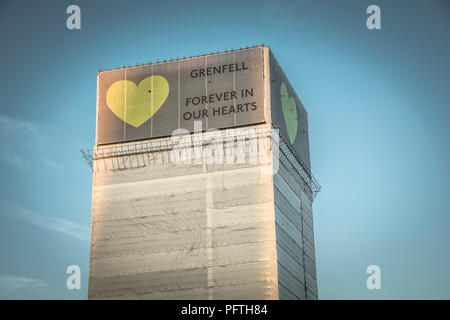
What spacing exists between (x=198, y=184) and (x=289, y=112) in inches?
714

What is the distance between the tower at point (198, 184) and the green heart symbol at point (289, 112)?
466 mm

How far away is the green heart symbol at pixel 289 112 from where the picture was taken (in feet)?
299

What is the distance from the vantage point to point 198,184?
273 ft

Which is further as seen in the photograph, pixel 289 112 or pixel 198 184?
pixel 289 112

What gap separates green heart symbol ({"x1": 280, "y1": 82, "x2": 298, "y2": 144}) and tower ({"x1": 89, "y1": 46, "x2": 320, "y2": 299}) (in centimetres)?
47

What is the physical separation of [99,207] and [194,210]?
12.3m

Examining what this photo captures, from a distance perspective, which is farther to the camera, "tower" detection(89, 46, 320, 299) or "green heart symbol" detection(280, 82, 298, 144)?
"green heart symbol" detection(280, 82, 298, 144)

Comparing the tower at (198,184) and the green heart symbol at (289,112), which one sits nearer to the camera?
the tower at (198,184)

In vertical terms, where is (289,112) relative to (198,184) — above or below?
above

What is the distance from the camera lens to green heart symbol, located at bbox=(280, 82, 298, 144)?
299 feet

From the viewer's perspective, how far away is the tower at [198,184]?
7956 centimetres

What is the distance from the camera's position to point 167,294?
262 ft
